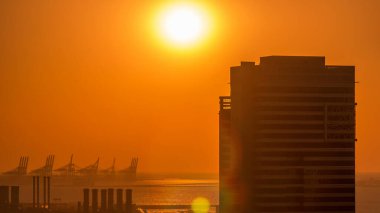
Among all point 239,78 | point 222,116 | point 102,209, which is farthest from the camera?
point 102,209

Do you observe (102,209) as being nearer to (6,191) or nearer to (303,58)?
(6,191)

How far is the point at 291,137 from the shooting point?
135m

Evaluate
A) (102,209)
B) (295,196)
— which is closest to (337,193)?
(295,196)

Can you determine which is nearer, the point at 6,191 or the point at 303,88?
the point at 303,88

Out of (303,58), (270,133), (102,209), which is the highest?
(303,58)

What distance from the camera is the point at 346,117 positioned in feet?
453

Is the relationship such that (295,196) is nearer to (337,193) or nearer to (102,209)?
(337,193)

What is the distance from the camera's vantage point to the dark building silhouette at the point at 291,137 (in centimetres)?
13250

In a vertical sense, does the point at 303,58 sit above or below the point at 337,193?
above

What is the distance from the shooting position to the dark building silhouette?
132m

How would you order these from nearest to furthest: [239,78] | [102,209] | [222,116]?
[239,78] < [222,116] < [102,209]

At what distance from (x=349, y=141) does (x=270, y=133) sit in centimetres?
1022

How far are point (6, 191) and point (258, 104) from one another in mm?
71614

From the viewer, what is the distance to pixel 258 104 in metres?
134
